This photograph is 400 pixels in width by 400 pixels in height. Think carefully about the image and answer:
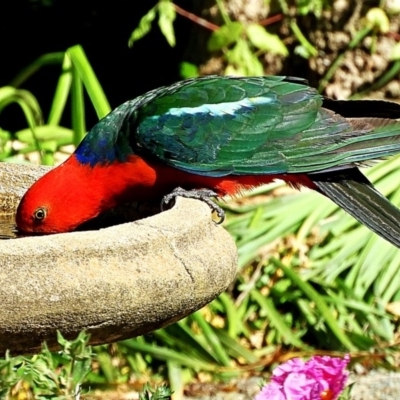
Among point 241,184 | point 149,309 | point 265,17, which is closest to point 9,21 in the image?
point 265,17

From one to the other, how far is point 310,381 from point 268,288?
3.00m

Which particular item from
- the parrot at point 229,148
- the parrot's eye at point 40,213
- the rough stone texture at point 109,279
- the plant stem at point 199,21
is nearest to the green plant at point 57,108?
the plant stem at point 199,21

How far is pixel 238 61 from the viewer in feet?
16.6

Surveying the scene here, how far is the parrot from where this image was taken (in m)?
2.97

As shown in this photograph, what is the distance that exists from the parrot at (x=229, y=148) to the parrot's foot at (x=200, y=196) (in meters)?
0.01

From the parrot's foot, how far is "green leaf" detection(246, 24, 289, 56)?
212 cm

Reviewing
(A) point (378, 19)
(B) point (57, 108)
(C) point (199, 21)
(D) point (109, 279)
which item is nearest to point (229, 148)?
(D) point (109, 279)

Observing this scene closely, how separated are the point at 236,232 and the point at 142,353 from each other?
765 mm

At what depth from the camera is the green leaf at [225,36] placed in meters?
4.98

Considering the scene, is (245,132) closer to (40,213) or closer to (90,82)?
(40,213)

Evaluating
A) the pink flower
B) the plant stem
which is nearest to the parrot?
the pink flower

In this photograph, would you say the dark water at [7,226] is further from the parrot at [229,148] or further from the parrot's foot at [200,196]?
the parrot's foot at [200,196]

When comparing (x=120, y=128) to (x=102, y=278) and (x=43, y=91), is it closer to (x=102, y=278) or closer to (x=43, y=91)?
(x=102, y=278)

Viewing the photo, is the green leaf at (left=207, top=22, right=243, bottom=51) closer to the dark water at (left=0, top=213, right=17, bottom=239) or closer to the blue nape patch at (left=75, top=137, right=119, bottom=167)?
the blue nape patch at (left=75, top=137, right=119, bottom=167)
